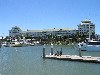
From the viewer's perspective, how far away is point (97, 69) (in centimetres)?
4544

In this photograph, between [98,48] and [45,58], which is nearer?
[45,58]

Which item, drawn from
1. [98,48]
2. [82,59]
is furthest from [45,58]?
[98,48]

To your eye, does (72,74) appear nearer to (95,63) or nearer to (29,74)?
(29,74)

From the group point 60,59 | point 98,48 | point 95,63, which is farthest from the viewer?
point 98,48

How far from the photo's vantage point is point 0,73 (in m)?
42.3

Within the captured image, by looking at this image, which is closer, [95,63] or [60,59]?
[95,63]

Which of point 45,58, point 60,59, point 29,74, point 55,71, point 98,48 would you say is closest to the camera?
point 29,74

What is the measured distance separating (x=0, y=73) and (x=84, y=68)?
1241 centimetres

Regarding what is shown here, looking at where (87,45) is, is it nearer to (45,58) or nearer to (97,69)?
(45,58)

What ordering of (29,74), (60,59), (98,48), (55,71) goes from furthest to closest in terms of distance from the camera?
(98,48)
(60,59)
(55,71)
(29,74)

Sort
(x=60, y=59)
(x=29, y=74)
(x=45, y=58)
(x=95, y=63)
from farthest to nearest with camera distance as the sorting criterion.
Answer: (x=45, y=58)
(x=60, y=59)
(x=95, y=63)
(x=29, y=74)

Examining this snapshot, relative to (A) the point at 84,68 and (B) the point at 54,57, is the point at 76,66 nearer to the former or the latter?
(A) the point at 84,68

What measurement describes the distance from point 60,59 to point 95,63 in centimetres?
884

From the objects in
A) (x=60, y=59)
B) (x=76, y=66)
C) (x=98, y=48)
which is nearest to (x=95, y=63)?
(x=76, y=66)
